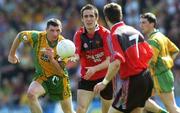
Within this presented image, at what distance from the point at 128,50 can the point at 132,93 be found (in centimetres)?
68

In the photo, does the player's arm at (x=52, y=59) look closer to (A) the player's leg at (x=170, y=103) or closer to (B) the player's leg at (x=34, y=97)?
(B) the player's leg at (x=34, y=97)

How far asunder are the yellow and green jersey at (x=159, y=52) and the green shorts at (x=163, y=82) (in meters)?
0.08

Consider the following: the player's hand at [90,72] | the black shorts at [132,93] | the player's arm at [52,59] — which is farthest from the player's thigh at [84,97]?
the black shorts at [132,93]

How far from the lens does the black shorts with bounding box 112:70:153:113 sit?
35.2ft

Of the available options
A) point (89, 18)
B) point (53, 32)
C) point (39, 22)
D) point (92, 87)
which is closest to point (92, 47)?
point (89, 18)

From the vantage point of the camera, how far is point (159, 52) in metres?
12.8

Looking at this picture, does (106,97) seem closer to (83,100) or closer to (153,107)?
(83,100)

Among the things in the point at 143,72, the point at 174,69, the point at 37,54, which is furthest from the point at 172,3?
the point at 143,72

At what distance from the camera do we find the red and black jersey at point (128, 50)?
10509mm

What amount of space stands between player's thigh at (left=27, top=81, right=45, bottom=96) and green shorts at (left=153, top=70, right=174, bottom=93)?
2.11m

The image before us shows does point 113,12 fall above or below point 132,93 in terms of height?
above

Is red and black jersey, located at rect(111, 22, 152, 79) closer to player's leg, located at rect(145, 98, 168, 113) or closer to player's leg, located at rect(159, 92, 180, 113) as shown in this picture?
player's leg, located at rect(159, 92, 180, 113)

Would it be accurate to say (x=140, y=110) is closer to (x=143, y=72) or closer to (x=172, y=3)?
(x=143, y=72)

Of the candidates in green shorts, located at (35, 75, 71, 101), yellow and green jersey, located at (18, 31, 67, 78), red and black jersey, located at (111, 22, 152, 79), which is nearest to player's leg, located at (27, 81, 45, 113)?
green shorts, located at (35, 75, 71, 101)
